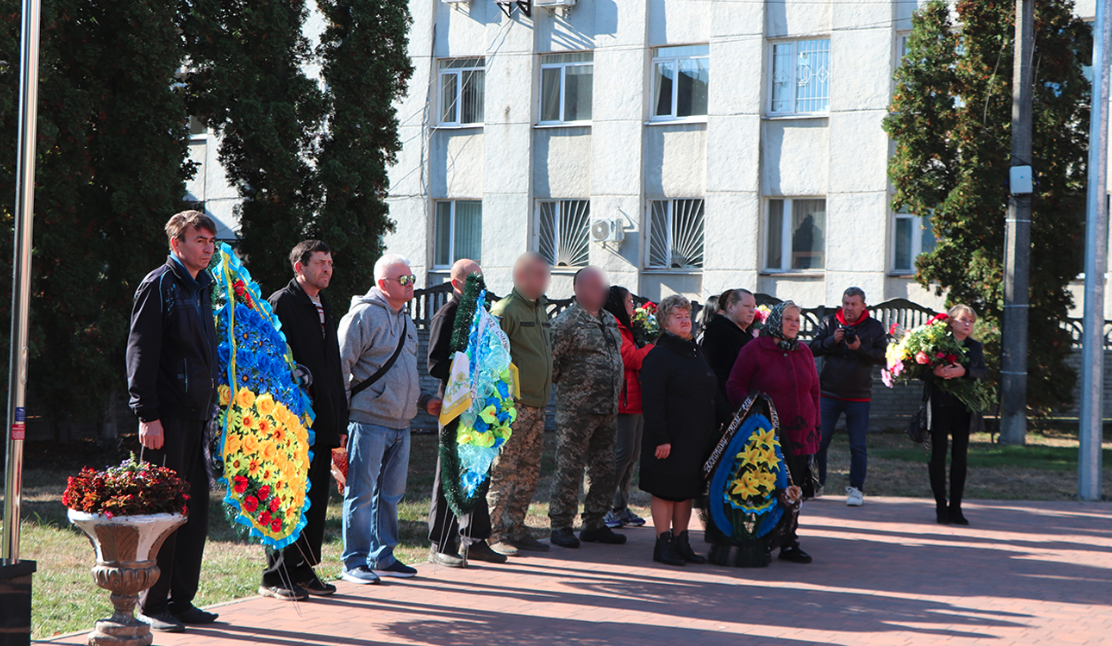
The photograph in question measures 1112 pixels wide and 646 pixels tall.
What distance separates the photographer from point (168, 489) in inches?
195

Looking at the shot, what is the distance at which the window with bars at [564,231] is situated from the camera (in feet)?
70.6

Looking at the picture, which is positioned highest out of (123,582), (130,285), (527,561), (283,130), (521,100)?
(521,100)

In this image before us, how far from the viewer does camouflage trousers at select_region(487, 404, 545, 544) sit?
7.76 m

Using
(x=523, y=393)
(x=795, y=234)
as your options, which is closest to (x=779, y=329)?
(x=523, y=393)

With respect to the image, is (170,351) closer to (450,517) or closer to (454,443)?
(454,443)

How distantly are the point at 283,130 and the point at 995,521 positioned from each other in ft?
30.4

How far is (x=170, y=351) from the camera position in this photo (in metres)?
5.52

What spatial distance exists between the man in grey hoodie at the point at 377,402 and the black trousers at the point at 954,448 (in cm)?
527

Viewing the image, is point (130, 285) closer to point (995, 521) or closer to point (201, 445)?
point (201, 445)

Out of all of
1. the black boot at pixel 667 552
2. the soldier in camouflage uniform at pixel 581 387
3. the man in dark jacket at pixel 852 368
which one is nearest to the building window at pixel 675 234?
the man in dark jacket at pixel 852 368

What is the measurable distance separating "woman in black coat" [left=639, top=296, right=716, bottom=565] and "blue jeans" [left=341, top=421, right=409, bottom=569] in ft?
5.89

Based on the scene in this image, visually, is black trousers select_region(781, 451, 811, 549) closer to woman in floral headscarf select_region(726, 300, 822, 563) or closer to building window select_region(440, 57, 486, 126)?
woman in floral headscarf select_region(726, 300, 822, 563)

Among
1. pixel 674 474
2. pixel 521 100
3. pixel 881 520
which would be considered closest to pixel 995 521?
pixel 881 520

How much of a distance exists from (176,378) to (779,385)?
452 centimetres
